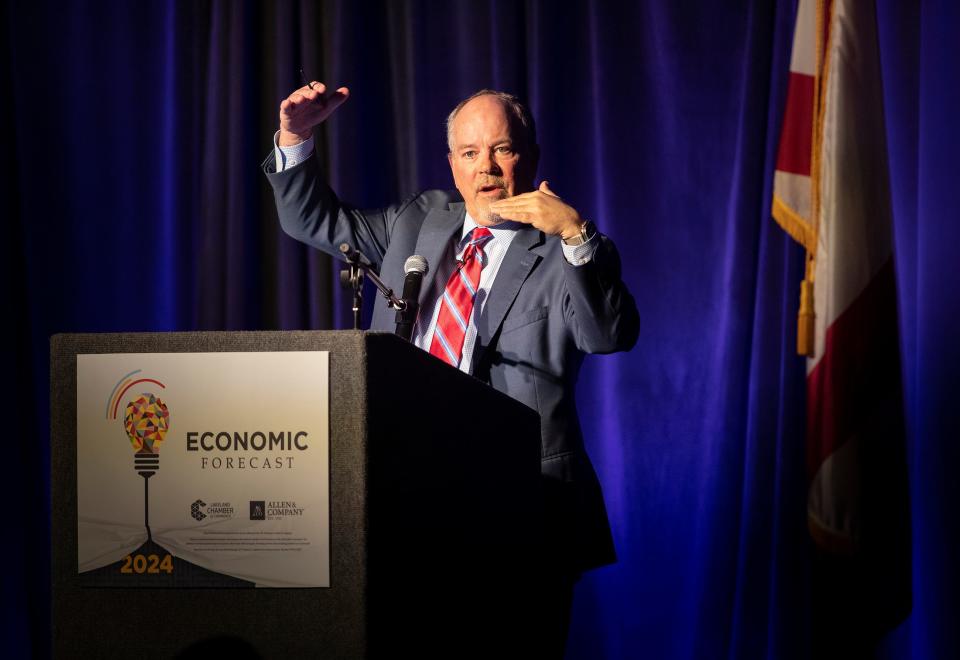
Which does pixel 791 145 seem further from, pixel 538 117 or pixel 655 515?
pixel 655 515

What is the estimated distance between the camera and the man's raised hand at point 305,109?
1.99 metres

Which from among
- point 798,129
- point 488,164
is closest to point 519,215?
point 488,164

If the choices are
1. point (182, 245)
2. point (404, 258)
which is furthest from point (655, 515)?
point (182, 245)

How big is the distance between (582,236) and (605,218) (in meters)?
1.42

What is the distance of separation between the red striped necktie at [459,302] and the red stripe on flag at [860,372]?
997 millimetres

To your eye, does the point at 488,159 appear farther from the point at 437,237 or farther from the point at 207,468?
the point at 207,468

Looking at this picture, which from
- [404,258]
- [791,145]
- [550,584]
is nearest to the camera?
[550,584]

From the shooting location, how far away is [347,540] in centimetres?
100

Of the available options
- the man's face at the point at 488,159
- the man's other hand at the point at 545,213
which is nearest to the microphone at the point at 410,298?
the man's other hand at the point at 545,213

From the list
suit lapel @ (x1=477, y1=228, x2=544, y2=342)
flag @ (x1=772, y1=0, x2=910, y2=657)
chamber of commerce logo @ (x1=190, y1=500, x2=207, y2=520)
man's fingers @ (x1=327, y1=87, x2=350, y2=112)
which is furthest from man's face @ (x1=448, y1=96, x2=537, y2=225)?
chamber of commerce logo @ (x1=190, y1=500, x2=207, y2=520)

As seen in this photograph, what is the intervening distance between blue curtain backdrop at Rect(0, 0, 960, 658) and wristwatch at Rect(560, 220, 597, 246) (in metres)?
1.30

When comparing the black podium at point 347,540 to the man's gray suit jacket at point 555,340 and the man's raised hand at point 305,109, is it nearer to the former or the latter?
the man's gray suit jacket at point 555,340

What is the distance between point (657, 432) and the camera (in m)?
3.10

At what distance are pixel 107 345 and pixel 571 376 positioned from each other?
3.48 feet
